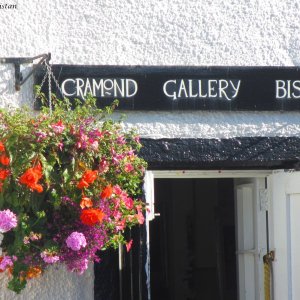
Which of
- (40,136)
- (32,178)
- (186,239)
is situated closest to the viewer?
(32,178)

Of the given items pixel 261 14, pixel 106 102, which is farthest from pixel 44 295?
pixel 261 14

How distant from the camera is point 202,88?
234 inches

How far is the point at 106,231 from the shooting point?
5.25 meters

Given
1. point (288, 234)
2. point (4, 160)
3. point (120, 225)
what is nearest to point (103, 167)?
point (120, 225)

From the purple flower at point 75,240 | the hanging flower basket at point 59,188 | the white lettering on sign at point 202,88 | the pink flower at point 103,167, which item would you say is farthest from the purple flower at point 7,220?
the white lettering on sign at point 202,88

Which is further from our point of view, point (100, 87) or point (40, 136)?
point (100, 87)

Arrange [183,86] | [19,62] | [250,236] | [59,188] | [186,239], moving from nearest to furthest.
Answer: [59,188], [19,62], [183,86], [250,236], [186,239]

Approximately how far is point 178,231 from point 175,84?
242 inches

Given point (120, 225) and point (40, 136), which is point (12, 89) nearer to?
point (40, 136)

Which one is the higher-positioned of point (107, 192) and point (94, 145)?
point (94, 145)

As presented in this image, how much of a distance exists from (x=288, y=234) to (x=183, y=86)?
4.36 feet

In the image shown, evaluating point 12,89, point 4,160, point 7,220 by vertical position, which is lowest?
point 7,220

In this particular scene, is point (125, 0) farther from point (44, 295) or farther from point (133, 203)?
point (44, 295)

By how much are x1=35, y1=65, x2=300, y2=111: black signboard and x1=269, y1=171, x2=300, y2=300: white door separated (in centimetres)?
57
